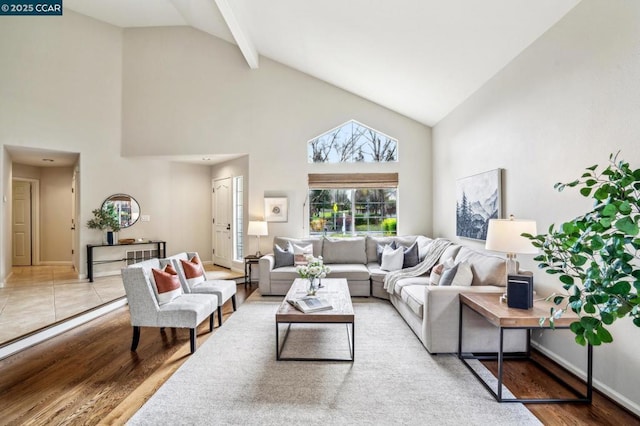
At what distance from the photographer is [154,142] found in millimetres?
5969

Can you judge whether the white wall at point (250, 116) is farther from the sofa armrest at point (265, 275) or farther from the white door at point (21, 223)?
the white door at point (21, 223)

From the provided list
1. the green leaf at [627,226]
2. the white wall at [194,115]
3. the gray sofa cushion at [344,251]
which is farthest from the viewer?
the white wall at [194,115]

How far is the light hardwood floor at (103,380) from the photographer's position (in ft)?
6.61

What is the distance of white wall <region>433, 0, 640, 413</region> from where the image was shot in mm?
2045

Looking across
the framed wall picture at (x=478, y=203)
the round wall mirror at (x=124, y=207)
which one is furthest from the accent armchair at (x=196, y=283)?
the round wall mirror at (x=124, y=207)

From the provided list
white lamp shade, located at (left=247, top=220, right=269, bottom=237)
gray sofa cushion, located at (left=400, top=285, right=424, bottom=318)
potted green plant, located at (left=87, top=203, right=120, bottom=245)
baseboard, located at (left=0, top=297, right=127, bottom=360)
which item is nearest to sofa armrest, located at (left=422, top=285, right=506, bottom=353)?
gray sofa cushion, located at (left=400, top=285, right=424, bottom=318)

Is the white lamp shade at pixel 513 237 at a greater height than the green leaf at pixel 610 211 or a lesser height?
lesser

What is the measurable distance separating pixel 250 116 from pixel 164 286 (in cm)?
375

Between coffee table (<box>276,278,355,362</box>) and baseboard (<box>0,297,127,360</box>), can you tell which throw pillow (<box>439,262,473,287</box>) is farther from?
baseboard (<box>0,297,127,360</box>)

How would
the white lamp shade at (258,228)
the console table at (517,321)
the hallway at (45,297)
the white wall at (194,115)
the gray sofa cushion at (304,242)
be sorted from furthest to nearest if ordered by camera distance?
the white wall at (194,115), the white lamp shade at (258,228), the gray sofa cushion at (304,242), the hallway at (45,297), the console table at (517,321)

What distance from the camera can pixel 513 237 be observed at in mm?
2512

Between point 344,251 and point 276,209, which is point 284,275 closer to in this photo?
point 344,251

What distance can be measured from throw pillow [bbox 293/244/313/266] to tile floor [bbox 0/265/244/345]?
1.56 m

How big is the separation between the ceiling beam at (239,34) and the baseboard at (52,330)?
405 centimetres
